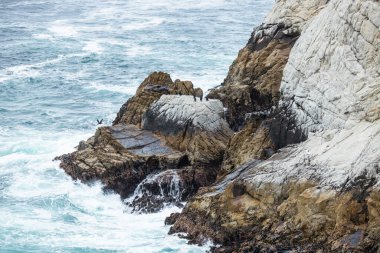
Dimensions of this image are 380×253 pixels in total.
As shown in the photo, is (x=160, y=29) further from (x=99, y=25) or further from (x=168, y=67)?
(x=168, y=67)

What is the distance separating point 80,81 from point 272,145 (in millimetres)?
27792

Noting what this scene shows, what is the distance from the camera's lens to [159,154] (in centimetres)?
3612

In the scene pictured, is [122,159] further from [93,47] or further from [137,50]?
[93,47]

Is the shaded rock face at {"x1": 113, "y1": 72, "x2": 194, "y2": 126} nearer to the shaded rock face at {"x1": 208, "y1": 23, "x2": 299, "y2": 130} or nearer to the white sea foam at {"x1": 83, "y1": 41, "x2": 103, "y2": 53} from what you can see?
the shaded rock face at {"x1": 208, "y1": 23, "x2": 299, "y2": 130}

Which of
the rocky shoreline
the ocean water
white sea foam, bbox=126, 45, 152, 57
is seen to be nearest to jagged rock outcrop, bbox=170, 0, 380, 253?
the rocky shoreline

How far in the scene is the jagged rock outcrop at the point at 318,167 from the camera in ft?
85.1

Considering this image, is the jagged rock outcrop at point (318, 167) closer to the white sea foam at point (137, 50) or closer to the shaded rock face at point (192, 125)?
the shaded rock face at point (192, 125)

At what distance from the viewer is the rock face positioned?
34438 millimetres

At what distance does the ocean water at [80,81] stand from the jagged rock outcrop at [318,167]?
6.93 feet

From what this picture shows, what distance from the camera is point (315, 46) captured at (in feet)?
107

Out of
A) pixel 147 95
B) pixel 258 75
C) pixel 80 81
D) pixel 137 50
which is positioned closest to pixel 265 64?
pixel 258 75

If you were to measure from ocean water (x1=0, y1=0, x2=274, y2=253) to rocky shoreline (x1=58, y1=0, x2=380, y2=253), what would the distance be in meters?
1.54

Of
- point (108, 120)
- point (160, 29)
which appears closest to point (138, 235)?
point (108, 120)

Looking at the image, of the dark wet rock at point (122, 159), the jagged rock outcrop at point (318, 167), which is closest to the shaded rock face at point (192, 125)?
the dark wet rock at point (122, 159)
